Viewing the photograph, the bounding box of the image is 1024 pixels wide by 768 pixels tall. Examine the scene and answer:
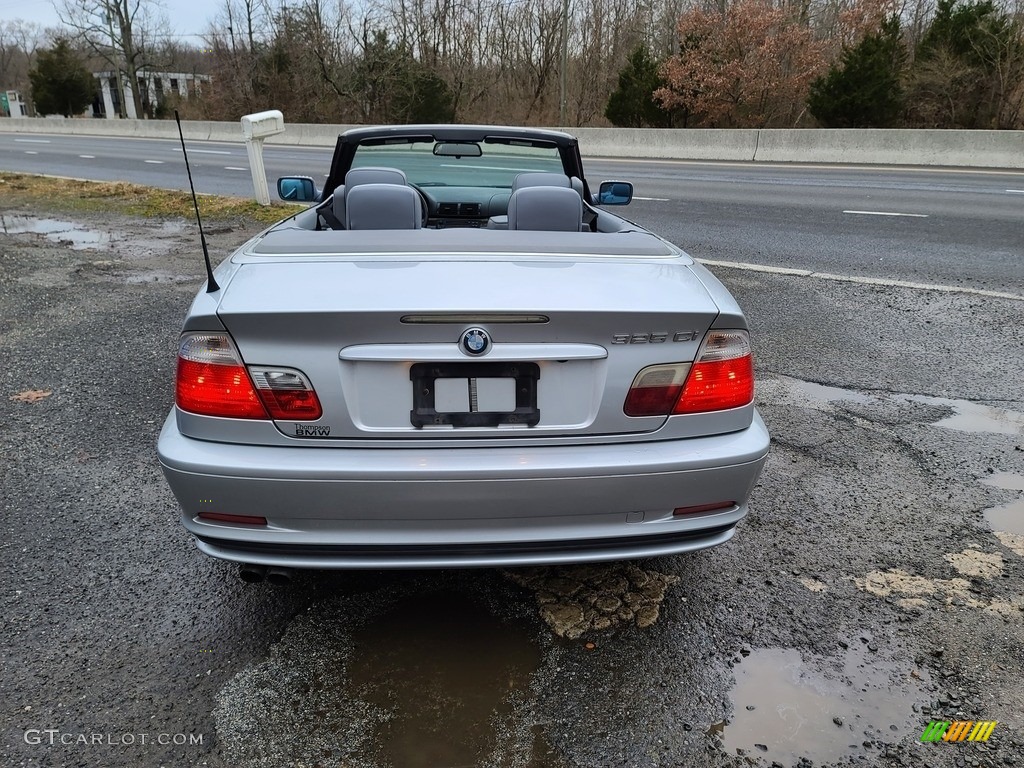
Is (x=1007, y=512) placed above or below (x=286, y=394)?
below

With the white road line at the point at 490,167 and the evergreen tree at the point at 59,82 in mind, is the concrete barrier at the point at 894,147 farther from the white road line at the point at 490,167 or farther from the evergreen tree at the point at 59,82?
the evergreen tree at the point at 59,82

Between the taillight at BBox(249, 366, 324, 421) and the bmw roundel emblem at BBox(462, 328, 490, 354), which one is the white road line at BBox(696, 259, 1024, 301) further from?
the taillight at BBox(249, 366, 324, 421)

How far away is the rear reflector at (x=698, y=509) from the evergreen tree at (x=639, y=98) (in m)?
27.7

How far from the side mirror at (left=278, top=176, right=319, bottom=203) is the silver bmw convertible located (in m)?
2.16

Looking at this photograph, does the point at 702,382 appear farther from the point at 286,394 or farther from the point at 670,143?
the point at 670,143

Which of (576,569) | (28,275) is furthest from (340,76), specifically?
(576,569)

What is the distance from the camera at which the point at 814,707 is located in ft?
7.03

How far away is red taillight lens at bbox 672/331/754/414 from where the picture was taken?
7.30 feet

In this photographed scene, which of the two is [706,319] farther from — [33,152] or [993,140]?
[33,152]

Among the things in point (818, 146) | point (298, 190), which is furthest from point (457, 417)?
point (818, 146)

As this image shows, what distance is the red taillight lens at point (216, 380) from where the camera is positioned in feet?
6.91

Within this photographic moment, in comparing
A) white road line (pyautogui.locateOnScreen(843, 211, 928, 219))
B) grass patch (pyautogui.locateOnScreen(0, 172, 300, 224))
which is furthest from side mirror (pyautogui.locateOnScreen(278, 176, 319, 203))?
white road line (pyautogui.locateOnScreen(843, 211, 928, 219))

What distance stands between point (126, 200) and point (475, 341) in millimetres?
13205

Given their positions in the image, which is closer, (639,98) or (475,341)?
(475,341)
